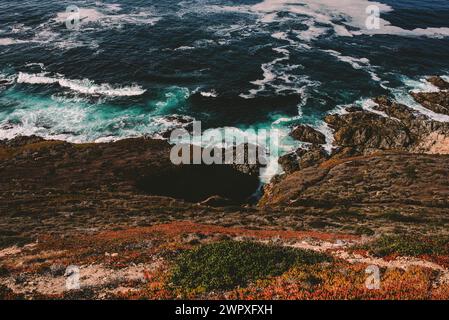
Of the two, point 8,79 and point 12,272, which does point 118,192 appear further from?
point 8,79

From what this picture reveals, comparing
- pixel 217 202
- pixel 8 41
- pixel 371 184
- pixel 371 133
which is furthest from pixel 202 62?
pixel 371 184

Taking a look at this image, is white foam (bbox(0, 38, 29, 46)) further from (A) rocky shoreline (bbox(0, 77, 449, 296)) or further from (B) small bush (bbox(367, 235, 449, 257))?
(B) small bush (bbox(367, 235, 449, 257))

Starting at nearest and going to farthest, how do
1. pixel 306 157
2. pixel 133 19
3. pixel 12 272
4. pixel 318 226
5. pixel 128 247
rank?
pixel 12 272 < pixel 128 247 < pixel 318 226 < pixel 306 157 < pixel 133 19

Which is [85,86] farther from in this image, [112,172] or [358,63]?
[358,63]

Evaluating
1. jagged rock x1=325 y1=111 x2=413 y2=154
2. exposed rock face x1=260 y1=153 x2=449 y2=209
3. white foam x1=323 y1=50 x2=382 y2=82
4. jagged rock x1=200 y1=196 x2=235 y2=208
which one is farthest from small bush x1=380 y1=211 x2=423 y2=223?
white foam x1=323 y1=50 x2=382 y2=82

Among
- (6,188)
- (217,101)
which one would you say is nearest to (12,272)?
(6,188)
